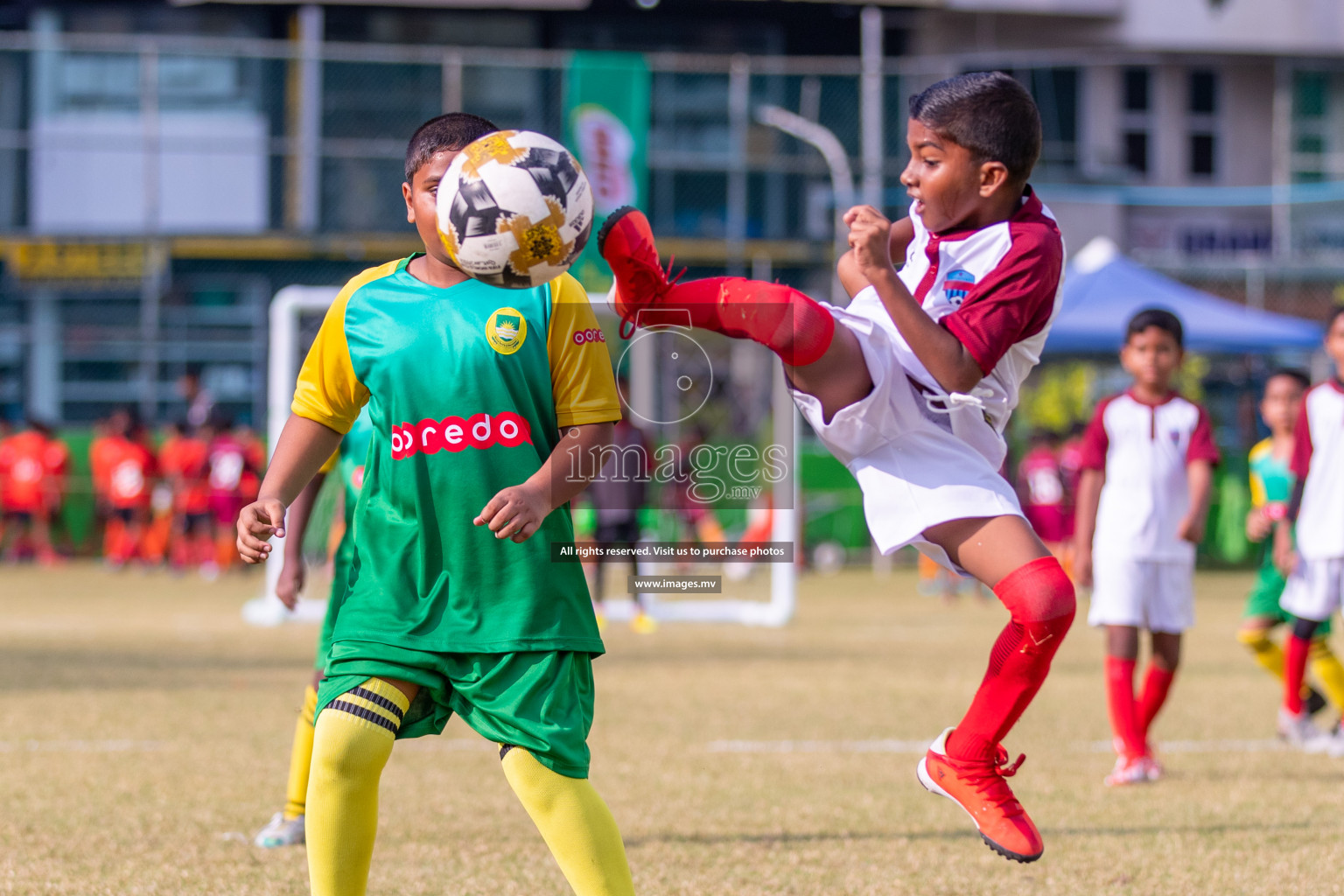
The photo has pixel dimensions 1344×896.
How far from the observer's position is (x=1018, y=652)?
141 inches

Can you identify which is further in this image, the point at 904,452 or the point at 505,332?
the point at 904,452

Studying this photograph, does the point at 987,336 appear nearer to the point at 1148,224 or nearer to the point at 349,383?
the point at 349,383

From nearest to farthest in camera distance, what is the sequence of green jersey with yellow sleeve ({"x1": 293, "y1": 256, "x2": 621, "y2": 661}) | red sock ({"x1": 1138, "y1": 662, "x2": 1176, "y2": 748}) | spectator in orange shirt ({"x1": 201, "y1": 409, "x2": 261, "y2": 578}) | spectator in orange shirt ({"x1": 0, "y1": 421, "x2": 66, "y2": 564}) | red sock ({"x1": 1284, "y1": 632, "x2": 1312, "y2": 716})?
green jersey with yellow sleeve ({"x1": 293, "y1": 256, "x2": 621, "y2": 661}) → red sock ({"x1": 1138, "y1": 662, "x2": 1176, "y2": 748}) → red sock ({"x1": 1284, "y1": 632, "x2": 1312, "y2": 716}) → spectator in orange shirt ({"x1": 201, "y1": 409, "x2": 261, "y2": 578}) → spectator in orange shirt ({"x1": 0, "y1": 421, "x2": 66, "y2": 564})

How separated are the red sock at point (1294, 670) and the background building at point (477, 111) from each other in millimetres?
9950

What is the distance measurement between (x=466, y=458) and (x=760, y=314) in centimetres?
74

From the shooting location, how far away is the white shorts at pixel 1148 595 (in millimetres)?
6352

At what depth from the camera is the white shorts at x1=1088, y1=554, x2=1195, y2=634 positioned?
6.35 meters

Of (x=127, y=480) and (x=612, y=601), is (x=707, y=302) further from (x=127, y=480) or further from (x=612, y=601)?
(x=127, y=480)

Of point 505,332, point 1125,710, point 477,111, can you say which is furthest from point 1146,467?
point 477,111

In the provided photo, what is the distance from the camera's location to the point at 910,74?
719 inches

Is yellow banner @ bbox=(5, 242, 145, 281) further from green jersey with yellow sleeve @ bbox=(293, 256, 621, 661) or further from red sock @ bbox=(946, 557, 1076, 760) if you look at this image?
red sock @ bbox=(946, 557, 1076, 760)

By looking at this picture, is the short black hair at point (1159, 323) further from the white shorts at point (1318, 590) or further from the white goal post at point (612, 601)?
the white goal post at point (612, 601)

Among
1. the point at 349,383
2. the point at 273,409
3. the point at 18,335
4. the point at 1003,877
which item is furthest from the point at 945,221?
the point at 18,335

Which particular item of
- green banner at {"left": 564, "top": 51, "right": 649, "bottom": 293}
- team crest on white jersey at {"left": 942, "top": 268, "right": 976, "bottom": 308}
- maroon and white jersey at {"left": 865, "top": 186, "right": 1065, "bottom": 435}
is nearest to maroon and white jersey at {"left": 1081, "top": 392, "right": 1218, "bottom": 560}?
maroon and white jersey at {"left": 865, "top": 186, "right": 1065, "bottom": 435}
